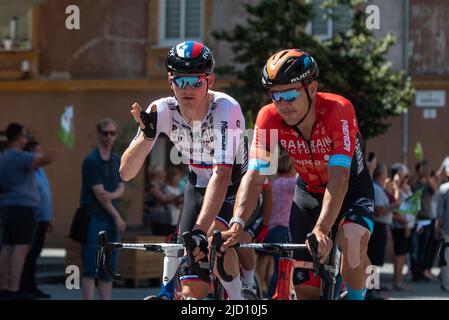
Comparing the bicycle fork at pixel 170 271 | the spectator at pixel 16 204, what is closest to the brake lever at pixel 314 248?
the bicycle fork at pixel 170 271

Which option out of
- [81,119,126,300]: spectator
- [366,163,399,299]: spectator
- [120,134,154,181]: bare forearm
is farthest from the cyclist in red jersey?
[366,163,399,299]: spectator

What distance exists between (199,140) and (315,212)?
2.96ft

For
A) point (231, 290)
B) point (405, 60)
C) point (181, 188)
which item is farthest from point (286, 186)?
point (405, 60)

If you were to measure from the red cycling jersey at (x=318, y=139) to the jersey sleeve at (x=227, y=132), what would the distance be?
0.46 ft

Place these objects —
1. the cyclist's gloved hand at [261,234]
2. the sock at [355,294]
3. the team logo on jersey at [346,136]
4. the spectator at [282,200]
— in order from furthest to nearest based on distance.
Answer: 1. the spectator at [282,200]
2. the cyclist's gloved hand at [261,234]
3. the sock at [355,294]
4. the team logo on jersey at [346,136]

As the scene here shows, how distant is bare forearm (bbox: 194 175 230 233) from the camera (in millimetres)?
6387

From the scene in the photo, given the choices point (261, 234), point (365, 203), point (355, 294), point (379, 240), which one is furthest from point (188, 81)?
point (379, 240)

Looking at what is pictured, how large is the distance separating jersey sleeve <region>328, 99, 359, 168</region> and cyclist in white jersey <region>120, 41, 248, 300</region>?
0.63 metres

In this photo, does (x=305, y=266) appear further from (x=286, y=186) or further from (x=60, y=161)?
(x=60, y=161)

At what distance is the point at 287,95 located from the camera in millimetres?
6602

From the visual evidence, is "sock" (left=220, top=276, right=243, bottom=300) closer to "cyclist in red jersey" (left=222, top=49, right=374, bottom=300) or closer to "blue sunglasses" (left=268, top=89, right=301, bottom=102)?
"cyclist in red jersey" (left=222, top=49, right=374, bottom=300)

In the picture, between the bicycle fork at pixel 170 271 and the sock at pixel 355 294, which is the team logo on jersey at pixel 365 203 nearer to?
the sock at pixel 355 294

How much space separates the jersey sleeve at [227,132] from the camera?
6.82m
